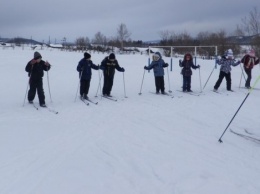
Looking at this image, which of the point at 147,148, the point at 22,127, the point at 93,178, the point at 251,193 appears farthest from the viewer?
the point at 22,127

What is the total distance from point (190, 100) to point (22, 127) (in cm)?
543

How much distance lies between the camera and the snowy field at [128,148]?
4.03m

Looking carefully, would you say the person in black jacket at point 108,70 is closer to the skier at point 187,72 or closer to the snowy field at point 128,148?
the snowy field at point 128,148

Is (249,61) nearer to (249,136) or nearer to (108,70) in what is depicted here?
(108,70)

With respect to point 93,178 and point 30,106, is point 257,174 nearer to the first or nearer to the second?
point 93,178

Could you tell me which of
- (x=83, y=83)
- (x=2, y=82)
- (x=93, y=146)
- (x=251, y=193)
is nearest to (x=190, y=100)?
(x=83, y=83)

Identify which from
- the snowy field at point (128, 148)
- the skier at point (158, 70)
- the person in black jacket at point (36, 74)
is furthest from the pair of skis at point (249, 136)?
the person in black jacket at point (36, 74)

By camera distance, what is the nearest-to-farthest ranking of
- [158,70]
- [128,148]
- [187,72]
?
[128,148]
[158,70]
[187,72]

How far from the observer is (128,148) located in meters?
5.38

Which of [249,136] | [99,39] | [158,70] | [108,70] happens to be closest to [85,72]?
[108,70]

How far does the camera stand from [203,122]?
7273mm

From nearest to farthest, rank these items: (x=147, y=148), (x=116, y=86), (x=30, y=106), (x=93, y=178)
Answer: (x=93, y=178) < (x=147, y=148) < (x=30, y=106) < (x=116, y=86)

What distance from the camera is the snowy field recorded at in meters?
4.03

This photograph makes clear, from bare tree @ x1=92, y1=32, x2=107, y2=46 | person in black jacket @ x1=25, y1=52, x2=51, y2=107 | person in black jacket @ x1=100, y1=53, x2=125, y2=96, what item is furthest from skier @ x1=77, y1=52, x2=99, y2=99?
bare tree @ x1=92, y1=32, x2=107, y2=46
